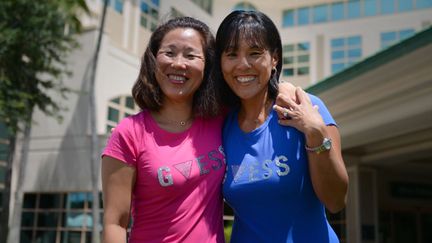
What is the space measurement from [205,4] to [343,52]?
8.42 m

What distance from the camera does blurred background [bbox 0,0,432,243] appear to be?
335 inches

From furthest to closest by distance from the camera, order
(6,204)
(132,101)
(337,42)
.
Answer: (337,42) → (132,101) → (6,204)

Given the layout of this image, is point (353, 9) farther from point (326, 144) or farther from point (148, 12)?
point (326, 144)

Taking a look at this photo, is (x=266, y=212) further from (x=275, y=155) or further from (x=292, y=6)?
(x=292, y=6)

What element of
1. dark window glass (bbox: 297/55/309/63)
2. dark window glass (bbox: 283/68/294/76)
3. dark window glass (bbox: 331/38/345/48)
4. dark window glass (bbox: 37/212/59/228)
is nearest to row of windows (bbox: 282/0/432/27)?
dark window glass (bbox: 331/38/345/48)

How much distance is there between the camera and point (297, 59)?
30.3m

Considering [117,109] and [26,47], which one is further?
[117,109]

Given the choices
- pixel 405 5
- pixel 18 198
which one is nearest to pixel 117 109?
pixel 18 198

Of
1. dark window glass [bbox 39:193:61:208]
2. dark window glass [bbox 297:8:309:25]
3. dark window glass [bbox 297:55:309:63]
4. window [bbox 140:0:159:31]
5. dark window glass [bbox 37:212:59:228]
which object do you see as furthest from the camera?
dark window glass [bbox 297:8:309:25]

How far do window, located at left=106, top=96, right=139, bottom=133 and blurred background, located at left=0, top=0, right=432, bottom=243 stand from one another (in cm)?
5

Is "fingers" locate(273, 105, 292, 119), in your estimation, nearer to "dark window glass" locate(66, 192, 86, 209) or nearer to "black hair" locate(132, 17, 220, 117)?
"black hair" locate(132, 17, 220, 117)

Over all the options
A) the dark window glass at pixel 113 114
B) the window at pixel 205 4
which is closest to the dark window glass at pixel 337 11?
the window at pixel 205 4

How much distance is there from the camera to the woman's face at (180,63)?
231cm

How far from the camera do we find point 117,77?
20.1 metres
